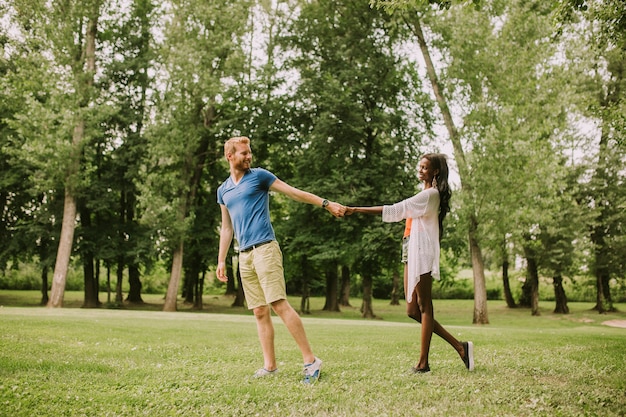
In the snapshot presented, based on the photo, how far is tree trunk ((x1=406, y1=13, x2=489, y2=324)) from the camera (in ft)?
77.2

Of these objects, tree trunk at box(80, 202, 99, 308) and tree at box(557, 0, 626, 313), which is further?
tree trunk at box(80, 202, 99, 308)

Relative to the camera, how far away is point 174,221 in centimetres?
2683

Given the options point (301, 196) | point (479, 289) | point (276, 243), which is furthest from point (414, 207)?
point (479, 289)

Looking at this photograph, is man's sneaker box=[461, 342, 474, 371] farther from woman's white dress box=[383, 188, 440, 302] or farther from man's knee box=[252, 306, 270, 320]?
man's knee box=[252, 306, 270, 320]

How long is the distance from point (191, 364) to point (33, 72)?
913 inches

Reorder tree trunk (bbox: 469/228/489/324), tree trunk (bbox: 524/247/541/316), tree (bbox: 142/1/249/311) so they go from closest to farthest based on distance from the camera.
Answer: tree trunk (bbox: 469/228/489/324) < tree (bbox: 142/1/249/311) < tree trunk (bbox: 524/247/541/316)

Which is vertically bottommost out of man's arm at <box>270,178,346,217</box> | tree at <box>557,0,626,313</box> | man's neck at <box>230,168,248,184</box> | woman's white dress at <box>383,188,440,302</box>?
woman's white dress at <box>383,188,440,302</box>

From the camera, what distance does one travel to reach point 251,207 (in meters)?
5.89

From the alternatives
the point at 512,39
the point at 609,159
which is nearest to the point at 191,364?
the point at 512,39

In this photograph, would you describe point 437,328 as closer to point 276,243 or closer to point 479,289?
point 276,243

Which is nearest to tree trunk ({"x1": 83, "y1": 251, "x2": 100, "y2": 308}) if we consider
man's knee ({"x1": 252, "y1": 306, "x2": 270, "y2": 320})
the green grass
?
the green grass

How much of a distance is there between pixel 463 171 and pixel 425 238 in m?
18.2

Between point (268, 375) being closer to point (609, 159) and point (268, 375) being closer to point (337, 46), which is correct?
point (337, 46)

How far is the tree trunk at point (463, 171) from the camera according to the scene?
926 inches
